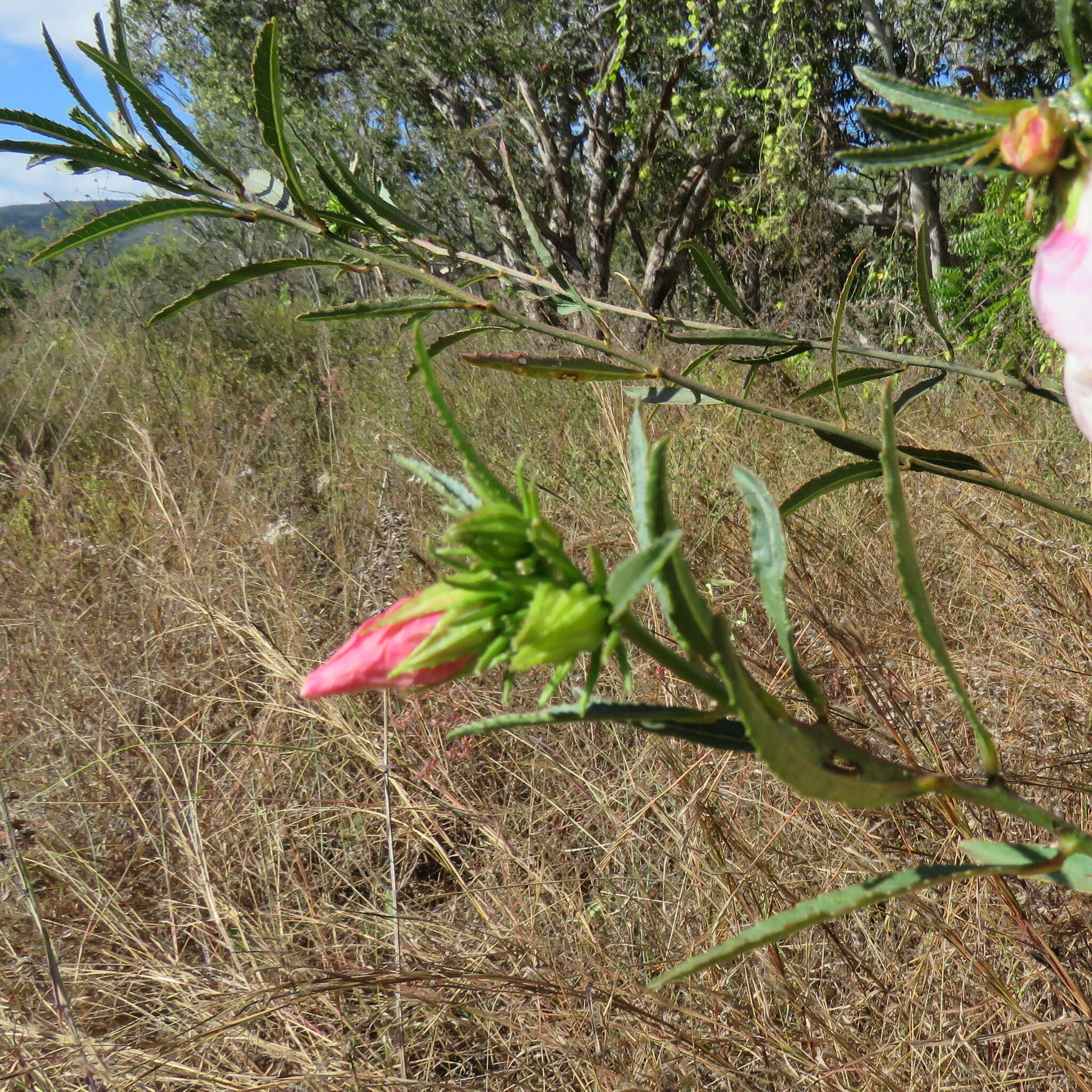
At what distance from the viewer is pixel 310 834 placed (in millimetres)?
1413

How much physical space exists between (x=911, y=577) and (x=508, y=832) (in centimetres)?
116

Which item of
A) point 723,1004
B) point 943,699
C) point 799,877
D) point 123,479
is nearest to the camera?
point 723,1004

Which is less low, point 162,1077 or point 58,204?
point 58,204

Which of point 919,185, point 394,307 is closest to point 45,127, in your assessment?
point 394,307

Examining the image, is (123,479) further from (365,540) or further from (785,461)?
(785,461)

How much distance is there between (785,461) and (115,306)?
4112 millimetres

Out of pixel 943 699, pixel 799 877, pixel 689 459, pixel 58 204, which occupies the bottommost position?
pixel 799 877

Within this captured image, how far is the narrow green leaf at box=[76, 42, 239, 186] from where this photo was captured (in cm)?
61

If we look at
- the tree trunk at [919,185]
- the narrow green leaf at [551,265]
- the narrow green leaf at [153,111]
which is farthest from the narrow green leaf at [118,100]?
the tree trunk at [919,185]

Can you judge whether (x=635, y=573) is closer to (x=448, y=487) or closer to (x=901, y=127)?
(x=448, y=487)

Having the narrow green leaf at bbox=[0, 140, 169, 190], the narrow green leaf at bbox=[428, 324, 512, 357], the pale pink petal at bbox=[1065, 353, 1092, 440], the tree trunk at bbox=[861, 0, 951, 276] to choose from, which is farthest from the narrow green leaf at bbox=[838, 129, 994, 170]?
the tree trunk at bbox=[861, 0, 951, 276]

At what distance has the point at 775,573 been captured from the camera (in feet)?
1.08

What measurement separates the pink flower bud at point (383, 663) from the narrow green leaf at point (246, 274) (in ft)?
1.34

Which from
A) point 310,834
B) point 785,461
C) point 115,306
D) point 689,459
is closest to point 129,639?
point 310,834
